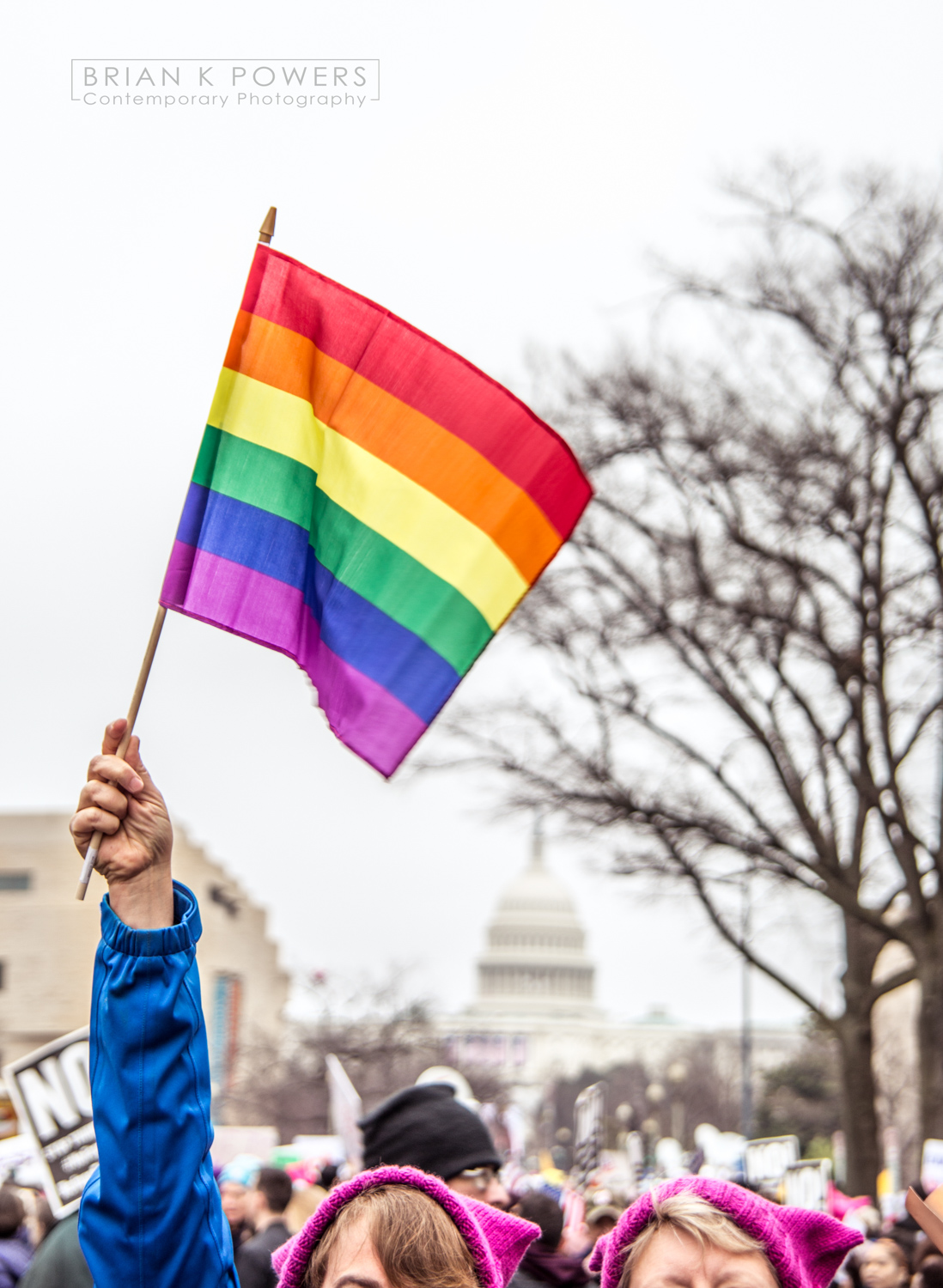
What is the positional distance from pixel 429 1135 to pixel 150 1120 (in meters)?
2.40

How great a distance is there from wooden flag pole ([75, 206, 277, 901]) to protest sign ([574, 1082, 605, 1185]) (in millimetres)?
10271

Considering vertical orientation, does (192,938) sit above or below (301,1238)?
above

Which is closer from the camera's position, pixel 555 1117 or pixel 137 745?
pixel 137 745

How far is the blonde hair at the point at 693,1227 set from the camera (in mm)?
2486

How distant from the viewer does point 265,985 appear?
193ft

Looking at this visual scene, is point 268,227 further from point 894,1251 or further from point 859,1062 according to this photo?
point 859,1062

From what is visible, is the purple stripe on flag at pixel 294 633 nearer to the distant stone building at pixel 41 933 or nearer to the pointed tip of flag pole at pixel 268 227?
the pointed tip of flag pole at pixel 268 227

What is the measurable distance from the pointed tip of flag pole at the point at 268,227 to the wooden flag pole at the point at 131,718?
91 centimetres

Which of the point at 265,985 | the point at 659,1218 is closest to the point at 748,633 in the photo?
the point at 659,1218

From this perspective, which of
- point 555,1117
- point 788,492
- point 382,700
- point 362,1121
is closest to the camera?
point 382,700

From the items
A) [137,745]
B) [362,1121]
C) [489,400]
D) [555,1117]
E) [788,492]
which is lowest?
[555,1117]

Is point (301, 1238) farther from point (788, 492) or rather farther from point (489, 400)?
point (788, 492)

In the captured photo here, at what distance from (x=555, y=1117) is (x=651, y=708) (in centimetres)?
8483

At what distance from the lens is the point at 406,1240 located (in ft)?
7.94
